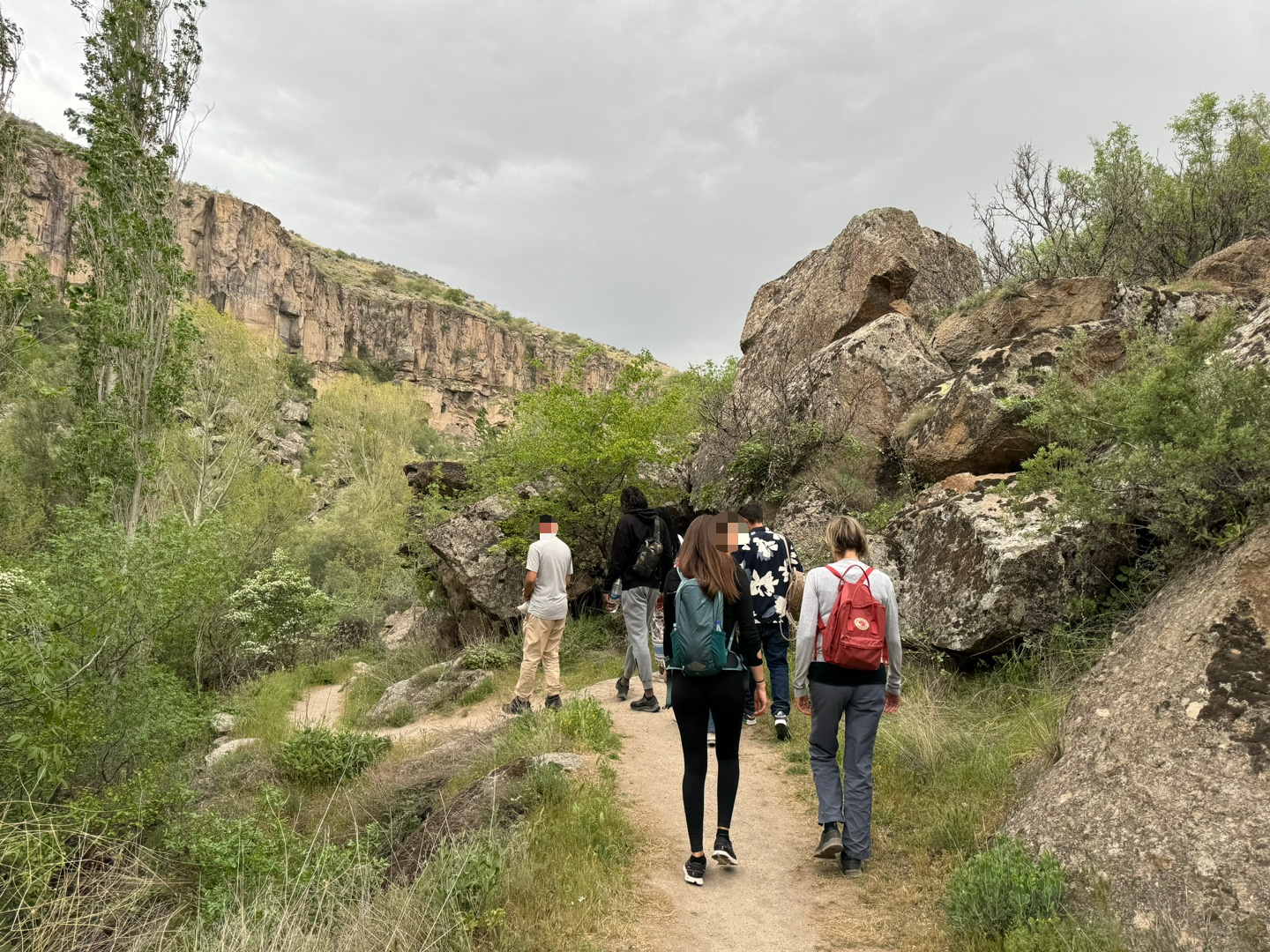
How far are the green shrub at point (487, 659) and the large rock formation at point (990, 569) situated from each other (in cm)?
601

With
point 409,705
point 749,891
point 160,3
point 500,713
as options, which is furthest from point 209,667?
point 749,891

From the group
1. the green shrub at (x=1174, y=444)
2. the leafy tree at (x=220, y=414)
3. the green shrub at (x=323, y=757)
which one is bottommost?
the green shrub at (x=323, y=757)

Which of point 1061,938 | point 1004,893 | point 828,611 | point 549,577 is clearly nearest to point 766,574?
point 828,611

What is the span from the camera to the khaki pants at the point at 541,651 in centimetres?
721

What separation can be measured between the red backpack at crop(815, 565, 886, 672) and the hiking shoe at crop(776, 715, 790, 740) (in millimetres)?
2527

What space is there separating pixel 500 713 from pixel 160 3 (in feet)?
35.8

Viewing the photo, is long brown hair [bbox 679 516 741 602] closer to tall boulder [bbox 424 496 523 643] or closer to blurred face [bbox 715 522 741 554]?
blurred face [bbox 715 522 741 554]

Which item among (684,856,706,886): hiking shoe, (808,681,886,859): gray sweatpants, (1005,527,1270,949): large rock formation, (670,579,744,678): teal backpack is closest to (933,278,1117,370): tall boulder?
(1005,527,1270,949): large rock formation

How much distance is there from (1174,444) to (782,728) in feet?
11.8

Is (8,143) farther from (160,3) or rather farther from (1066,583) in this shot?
(1066,583)

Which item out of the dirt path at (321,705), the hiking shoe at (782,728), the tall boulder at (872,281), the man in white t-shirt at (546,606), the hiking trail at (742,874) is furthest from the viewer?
the tall boulder at (872,281)

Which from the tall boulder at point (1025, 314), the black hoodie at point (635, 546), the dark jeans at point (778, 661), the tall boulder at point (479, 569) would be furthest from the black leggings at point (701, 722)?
the tall boulder at point (479, 569)

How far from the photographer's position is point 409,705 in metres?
10.3

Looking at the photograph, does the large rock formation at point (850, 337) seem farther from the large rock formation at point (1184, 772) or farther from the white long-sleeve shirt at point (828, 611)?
the white long-sleeve shirt at point (828, 611)
